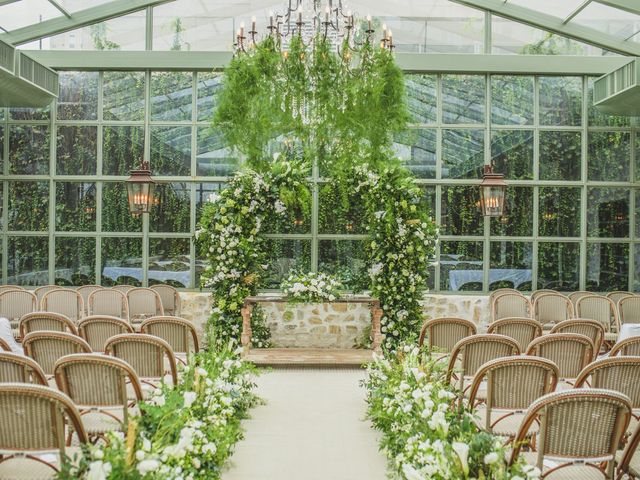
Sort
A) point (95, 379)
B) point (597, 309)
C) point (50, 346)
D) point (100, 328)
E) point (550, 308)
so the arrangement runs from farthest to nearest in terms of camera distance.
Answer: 1. point (550, 308)
2. point (597, 309)
3. point (100, 328)
4. point (50, 346)
5. point (95, 379)

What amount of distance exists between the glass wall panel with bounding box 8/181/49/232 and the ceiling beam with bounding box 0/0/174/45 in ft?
6.75

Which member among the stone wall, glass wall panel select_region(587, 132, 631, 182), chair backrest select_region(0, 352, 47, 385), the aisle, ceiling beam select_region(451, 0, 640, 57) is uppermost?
ceiling beam select_region(451, 0, 640, 57)

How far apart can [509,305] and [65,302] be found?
5694 mm

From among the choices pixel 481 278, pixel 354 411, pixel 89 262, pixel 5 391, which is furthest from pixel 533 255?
pixel 5 391

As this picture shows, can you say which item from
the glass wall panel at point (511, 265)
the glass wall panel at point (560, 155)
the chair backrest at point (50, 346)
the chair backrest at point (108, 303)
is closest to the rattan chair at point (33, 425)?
the chair backrest at point (50, 346)

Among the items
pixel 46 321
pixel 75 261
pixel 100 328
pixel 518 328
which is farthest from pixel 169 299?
pixel 518 328

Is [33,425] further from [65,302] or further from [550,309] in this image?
[550,309]

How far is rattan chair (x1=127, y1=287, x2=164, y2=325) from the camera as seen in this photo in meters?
9.09

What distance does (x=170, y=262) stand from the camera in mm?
10109

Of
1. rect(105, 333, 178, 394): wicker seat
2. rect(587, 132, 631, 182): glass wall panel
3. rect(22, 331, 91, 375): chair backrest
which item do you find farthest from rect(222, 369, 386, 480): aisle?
rect(587, 132, 631, 182): glass wall panel

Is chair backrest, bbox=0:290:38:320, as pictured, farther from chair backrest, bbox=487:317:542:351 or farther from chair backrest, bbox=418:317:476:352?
chair backrest, bbox=487:317:542:351

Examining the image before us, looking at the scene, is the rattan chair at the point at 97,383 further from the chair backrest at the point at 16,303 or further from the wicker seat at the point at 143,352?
the chair backrest at the point at 16,303

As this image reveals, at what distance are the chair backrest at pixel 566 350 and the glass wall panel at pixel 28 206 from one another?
764 cm

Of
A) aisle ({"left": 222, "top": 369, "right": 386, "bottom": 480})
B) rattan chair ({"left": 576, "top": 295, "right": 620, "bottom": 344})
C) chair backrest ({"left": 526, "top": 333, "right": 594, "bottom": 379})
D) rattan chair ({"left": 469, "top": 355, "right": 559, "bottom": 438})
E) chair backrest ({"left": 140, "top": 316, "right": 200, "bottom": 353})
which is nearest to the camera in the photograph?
rattan chair ({"left": 469, "top": 355, "right": 559, "bottom": 438})
